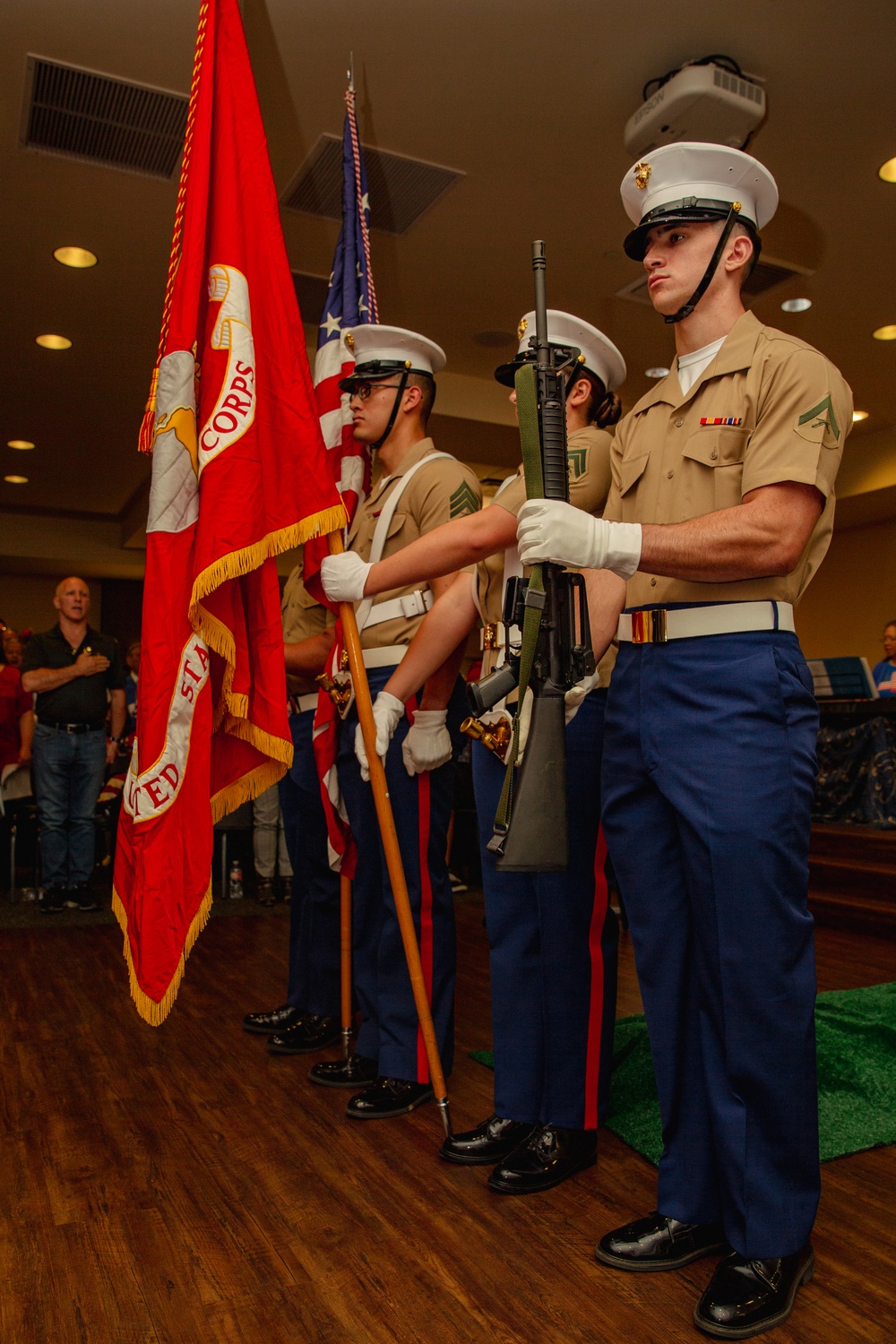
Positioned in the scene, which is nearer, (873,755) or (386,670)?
(386,670)

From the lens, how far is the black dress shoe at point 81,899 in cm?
473

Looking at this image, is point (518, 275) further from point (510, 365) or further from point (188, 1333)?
point (188, 1333)

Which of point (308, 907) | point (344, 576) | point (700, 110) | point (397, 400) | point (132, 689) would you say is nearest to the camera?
point (344, 576)

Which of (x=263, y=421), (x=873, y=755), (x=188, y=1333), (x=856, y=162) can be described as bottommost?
(x=188, y=1333)

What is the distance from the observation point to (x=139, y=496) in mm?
9344

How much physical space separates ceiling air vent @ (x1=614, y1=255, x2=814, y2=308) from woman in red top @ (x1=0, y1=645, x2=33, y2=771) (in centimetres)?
386

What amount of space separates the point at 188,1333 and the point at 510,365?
1654mm

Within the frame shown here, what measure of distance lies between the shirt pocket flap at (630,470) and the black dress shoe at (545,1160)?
1.12m

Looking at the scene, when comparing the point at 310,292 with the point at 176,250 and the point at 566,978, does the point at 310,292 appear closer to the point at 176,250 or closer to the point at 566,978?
the point at 176,250

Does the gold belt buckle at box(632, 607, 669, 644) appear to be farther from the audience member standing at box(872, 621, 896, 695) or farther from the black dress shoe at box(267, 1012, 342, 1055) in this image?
the audience member standing at box(872, 621, 896, 695)

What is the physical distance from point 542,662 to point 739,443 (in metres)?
0.43

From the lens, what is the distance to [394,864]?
1.90 m

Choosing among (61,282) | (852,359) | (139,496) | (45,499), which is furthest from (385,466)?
(45,499)

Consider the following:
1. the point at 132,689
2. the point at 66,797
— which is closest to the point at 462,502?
the point at 66,797
